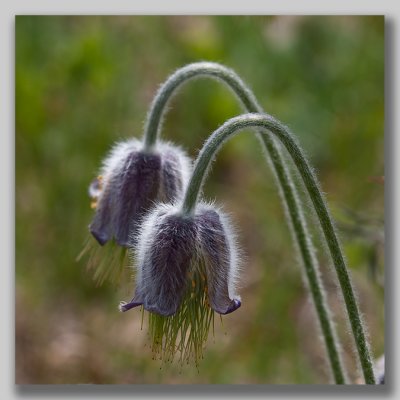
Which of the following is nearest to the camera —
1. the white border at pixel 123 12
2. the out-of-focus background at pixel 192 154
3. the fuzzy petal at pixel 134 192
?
the fuzzy petal at pixel 134 192

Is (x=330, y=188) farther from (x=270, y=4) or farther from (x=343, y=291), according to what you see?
(x=343, y=291)

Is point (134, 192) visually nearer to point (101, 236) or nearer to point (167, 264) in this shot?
point (101, 236)

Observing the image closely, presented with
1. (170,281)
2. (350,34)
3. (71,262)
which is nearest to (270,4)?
(350,34)

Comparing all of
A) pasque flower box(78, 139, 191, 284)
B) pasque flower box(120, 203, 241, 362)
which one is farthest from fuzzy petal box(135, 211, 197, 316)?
pasque flower box(78, 139, 191, 284)

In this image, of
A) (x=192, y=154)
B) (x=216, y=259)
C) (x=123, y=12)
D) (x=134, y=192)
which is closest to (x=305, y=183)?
(x=216, y=259)

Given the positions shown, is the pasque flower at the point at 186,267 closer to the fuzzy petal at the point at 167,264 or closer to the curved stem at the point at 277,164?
the fuzzy petal at the point at 167,264

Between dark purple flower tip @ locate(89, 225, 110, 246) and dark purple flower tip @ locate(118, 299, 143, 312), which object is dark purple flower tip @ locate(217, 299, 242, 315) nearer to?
dark purple flower tip @ locate(118, 299, 143, 312)

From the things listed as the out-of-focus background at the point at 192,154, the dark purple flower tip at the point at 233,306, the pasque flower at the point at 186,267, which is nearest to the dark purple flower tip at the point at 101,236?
the pasque flower at the point at 186,267

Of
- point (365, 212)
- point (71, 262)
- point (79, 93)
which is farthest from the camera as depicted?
point (79, 93)
